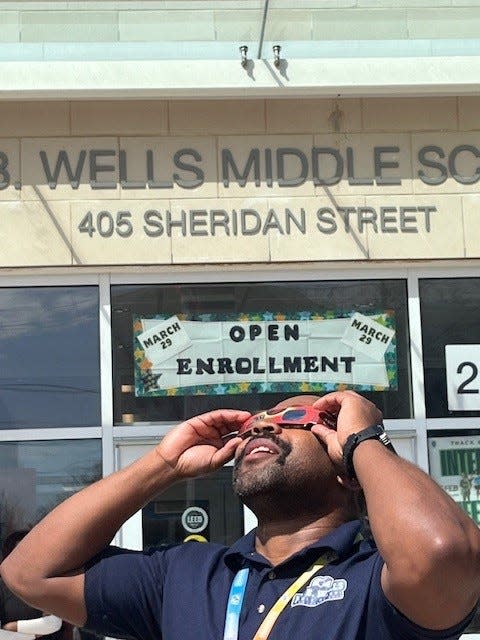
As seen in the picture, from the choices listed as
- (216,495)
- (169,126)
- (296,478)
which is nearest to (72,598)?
(296,478)

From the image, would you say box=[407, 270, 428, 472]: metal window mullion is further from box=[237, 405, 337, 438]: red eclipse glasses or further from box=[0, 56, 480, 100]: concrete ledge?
box=[237, 405, 337, 438]: red eclipse glasses

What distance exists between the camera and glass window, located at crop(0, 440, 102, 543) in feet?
24.0

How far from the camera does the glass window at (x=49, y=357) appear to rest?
7.40 metres

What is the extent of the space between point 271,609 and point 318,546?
0.19 meters

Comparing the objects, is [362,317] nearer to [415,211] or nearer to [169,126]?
[415,211]

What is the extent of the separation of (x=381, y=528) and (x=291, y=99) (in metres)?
5.50

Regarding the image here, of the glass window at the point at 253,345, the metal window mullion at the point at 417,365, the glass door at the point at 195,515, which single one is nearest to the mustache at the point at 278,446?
the glass door at the point at 195,515

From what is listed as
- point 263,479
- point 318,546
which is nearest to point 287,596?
point 318,546

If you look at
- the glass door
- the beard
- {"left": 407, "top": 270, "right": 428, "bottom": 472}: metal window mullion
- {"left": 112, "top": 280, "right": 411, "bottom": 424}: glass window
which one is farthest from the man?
{"left": 407, "top": 270, "right": 428, "bottom": 472}: metal window mullion

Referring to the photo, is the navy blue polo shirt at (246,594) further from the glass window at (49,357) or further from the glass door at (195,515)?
the glass window at (49,357)

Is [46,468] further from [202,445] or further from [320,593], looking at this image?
[320,593]

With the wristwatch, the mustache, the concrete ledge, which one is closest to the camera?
the wristwatch

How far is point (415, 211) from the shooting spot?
295 inches

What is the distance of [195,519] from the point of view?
735cm
